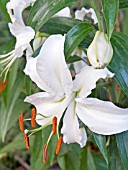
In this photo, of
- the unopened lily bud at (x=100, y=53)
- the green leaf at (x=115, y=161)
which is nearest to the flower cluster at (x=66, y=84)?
the unopened lily bud at (x=100, y=53)

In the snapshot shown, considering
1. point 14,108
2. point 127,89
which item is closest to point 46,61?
point 127,89

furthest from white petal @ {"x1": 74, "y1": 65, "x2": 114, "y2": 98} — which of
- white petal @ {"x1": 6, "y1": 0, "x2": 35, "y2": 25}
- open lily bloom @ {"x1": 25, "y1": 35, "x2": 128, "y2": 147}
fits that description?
white petal @ {"x1": 6, "y1": 0, "x2": 35, "y2": 25}

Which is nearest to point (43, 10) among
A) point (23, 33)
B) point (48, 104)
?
point (23, 33)

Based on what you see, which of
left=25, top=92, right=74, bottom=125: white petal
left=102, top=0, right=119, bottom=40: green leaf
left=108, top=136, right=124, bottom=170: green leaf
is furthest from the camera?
left=108, top=136, right=124, bottom=170: green leaf

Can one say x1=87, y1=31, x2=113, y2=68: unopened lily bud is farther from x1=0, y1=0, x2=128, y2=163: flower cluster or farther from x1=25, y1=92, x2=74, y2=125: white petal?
x1=25, y1=92, x2=74, y2=125: white petal

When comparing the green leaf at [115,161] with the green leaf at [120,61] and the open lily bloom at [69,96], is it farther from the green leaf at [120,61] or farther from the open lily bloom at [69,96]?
Result: the green leaf at [120,61]
